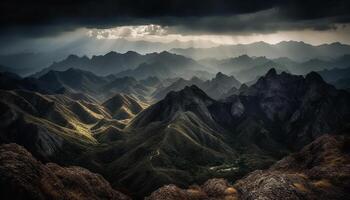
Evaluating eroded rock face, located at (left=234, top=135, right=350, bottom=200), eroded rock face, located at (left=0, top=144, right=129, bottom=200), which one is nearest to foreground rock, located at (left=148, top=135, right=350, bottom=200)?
eroded rock face, located at (left=234, top=135, right=350, bottom=200)

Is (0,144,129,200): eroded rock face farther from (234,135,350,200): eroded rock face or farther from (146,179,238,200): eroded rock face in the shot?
(234,135,350,200): eroded rock face

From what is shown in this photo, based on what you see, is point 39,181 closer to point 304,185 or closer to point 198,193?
point 198,193

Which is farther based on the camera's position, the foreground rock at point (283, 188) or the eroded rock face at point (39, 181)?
the foreground rock at point (283, 188)

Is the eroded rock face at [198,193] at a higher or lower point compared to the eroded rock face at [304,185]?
lower

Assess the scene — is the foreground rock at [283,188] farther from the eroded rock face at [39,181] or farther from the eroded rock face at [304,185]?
the eroded rock face at [39,181]

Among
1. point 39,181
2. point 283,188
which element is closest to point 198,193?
point 283,188

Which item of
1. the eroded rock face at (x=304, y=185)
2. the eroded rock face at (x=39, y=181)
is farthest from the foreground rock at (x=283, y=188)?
the eroded rock face at (x=39, y=181)

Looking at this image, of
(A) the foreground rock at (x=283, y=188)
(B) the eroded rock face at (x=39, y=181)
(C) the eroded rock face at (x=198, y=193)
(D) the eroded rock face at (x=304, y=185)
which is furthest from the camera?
(C) the eroded rock face at (x=198, y=193)

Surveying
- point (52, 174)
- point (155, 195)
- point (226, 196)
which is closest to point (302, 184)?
point (226, 196)
